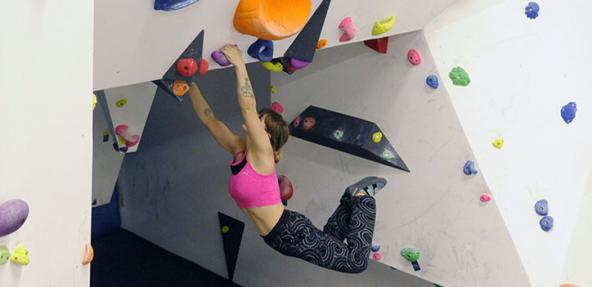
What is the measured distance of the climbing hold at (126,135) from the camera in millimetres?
3887

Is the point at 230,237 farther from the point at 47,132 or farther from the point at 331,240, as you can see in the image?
the point at 47,132

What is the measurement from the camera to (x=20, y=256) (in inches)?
70.3

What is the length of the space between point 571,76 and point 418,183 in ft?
2.95

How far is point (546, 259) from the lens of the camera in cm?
389

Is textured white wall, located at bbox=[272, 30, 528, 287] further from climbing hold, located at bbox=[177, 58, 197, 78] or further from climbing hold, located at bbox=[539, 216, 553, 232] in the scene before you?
climbing hold, located at bbox=[177, 58, 197, 78]

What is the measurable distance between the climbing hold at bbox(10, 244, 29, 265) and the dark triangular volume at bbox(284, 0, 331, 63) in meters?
1.73

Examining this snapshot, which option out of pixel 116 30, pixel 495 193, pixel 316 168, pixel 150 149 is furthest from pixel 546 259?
pixel 150 149

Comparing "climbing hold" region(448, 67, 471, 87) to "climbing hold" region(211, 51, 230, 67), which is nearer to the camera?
"climbing hold" region(211, 51, 230, 67)

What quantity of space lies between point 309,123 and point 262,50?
133 centimetres

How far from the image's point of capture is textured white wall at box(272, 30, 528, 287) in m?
3.97

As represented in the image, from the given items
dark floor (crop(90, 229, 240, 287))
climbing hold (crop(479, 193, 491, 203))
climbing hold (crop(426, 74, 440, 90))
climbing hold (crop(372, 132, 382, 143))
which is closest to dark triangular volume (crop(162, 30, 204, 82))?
climbing hold (crop(426, 74, 440, 90))

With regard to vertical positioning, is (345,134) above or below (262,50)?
below

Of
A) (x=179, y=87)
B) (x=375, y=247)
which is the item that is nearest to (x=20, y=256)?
(x=179, y=87)

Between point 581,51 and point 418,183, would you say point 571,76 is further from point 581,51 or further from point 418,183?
point 418,183
